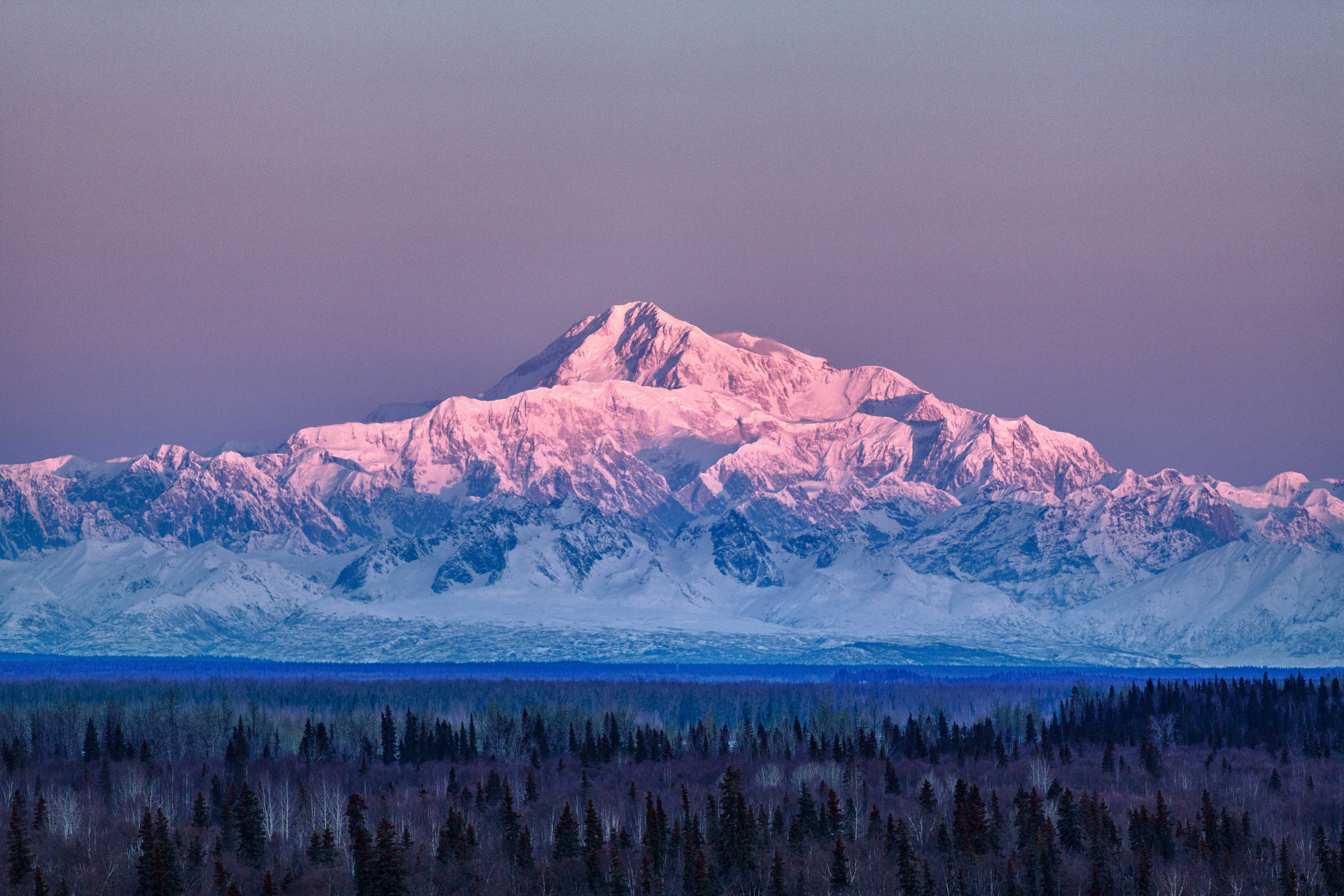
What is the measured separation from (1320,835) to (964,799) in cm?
2957

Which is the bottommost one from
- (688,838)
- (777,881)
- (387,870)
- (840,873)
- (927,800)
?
(777,881)

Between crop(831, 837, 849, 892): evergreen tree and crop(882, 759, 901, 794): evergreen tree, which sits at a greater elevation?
crop(882, 759, 901, 794): evergreen tree

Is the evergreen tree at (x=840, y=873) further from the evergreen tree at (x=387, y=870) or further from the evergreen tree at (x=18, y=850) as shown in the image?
the evergreen tree at (x=18, y=850)

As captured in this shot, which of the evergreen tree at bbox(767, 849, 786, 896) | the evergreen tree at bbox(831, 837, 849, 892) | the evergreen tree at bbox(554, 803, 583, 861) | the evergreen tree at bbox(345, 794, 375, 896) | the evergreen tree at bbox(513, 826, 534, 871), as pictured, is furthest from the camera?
Result: the evergreen tree at bbox(554, 803, 583, 861)

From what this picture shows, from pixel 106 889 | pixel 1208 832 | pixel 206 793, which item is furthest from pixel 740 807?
pixel 206 793

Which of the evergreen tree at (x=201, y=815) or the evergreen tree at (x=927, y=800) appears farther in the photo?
the evergreen tree at (x=927, y=800)

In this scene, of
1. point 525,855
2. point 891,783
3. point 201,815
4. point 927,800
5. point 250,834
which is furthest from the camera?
point 891,783

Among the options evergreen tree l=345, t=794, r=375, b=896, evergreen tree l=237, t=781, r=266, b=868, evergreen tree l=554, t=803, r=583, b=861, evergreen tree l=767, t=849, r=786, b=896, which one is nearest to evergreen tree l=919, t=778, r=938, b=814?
evergreen tree l=554, t=803, r=583, b=861

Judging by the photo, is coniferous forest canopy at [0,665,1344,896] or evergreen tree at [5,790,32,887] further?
coniferous forest canopy at [0,665,1344,896]

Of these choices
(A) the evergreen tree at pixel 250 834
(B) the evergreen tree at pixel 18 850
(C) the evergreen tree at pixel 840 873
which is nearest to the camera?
(B) the evergreen tree at pixel 18 850

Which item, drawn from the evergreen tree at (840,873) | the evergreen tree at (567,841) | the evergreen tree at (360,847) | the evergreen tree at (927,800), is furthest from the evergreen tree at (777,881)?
the evergreen tree at (927,800)

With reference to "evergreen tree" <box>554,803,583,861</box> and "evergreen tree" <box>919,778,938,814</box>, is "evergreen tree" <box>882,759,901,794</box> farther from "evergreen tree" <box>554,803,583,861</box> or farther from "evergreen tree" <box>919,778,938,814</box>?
"evergreen tree" <box>554,803,583,861</box>

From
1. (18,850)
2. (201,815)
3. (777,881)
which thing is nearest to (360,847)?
(18,850)

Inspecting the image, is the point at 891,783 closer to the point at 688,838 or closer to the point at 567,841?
the point at 688,838
